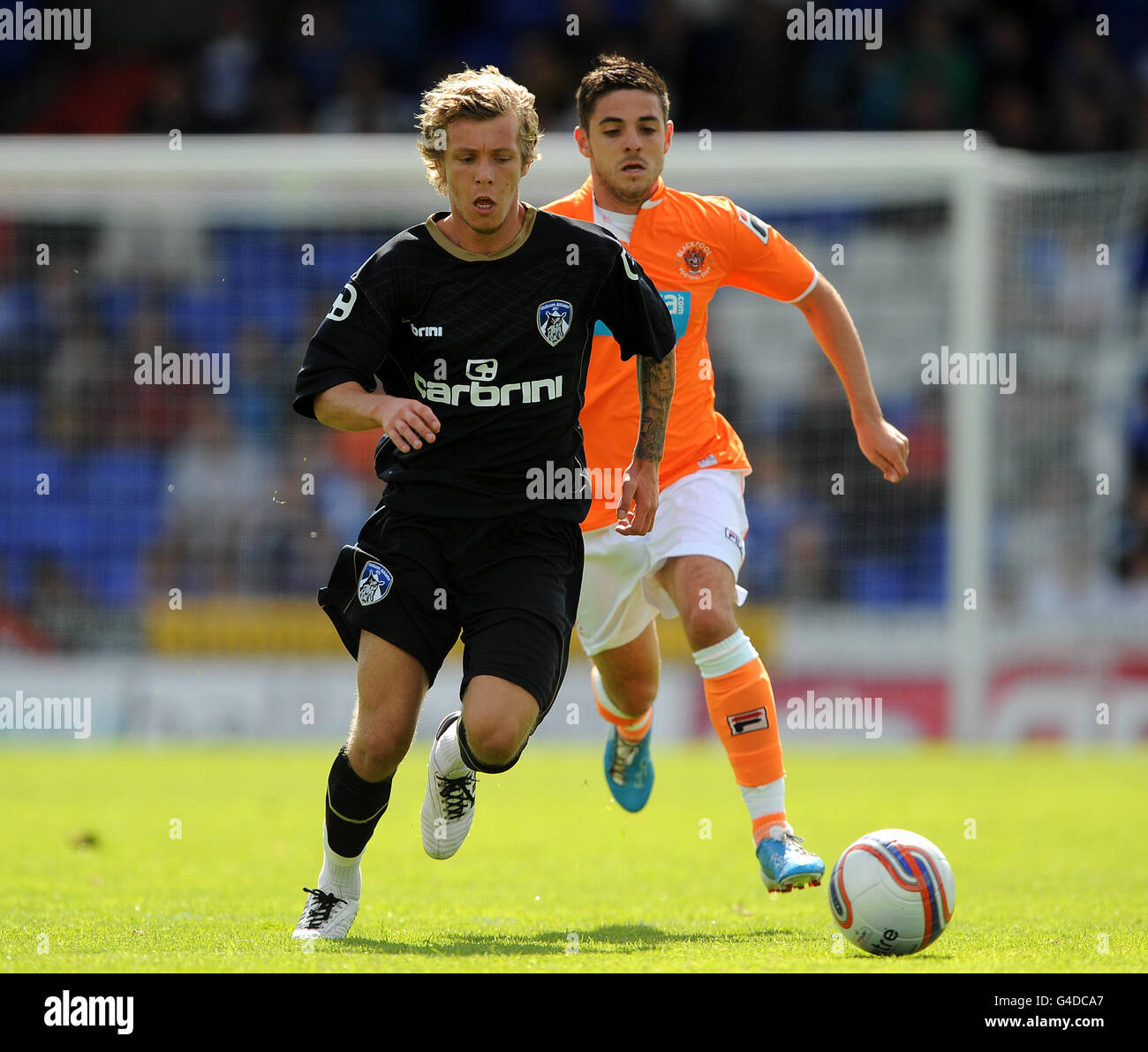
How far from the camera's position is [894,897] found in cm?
442

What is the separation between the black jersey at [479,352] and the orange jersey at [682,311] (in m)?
1.10

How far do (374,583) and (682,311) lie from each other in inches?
73.1

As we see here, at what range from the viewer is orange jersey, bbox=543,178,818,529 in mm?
6008

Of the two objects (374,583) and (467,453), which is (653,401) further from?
(374,583)

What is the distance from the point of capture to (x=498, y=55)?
18.1 metres

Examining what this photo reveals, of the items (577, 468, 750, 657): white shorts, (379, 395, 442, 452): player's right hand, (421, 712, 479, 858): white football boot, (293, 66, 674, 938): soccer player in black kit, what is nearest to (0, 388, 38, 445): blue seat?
(577, 468, 750, 657): white shorts

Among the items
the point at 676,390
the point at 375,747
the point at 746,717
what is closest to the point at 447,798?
the point at 375,747

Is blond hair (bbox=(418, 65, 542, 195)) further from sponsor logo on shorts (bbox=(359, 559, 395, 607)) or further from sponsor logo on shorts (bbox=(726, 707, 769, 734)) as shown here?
sponsor logo on shorts (bbox=(726, 707, 769, 734))

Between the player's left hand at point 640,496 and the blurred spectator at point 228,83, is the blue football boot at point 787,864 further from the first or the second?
the blurred spectator at point 228,83

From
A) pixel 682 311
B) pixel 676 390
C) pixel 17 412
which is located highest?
pixel 17 412

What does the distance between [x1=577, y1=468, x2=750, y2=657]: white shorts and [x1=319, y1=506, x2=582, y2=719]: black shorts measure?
3.15ft

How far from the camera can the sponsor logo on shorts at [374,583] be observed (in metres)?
4.75

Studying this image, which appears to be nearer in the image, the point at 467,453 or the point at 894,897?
the point at 894,897

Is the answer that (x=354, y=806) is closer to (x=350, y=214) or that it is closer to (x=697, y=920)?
(x=697, y=920)
